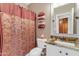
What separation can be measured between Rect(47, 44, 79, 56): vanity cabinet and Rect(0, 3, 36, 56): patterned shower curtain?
183 mm

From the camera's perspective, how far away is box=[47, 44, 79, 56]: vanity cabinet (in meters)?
1.27

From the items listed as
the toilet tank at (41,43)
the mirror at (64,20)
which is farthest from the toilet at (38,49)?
the mirror at (64,20)

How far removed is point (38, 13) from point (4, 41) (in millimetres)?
458

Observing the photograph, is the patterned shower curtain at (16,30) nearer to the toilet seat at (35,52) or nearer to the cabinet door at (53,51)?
the toilet seat at (35,52)

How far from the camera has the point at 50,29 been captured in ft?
4.46

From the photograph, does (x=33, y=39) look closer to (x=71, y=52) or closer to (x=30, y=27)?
(x=30, y=27)

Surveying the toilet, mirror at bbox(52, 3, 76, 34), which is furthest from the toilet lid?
mirror at bbox(52, 3, 76, 34)

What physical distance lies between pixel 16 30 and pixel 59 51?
1.64ft

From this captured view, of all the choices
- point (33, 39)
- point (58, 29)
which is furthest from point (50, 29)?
point (33, 39)

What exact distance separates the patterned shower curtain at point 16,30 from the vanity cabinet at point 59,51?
18 centimetres

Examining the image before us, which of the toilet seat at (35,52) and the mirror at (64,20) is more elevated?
the mirror at (64,20)

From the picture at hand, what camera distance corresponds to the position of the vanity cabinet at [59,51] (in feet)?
4.17

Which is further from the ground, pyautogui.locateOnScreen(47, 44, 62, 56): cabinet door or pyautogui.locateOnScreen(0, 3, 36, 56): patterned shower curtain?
pyautogui.locateOnScreen(0, 3, 36, 56): patterned shower curtain

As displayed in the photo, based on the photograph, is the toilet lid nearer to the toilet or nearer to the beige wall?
the toilet
